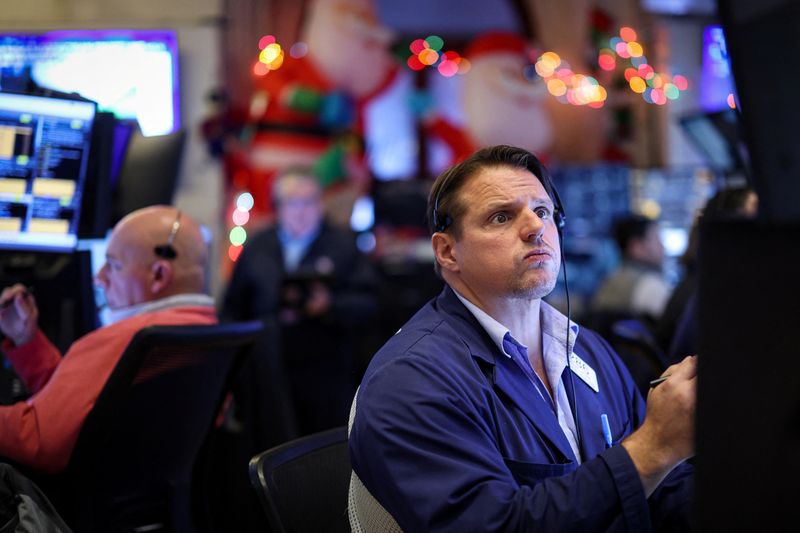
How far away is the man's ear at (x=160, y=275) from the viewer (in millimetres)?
2221

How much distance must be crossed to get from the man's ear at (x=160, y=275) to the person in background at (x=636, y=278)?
285cm

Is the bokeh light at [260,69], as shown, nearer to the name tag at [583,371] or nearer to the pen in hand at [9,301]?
the pen in hand at [9,301]

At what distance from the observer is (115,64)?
4672mm

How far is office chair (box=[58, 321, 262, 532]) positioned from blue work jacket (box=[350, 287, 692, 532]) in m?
0.58

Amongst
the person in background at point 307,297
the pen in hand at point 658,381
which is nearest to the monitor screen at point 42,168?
the pen in hand at point 658,381

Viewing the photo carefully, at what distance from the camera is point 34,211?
85.1 inches

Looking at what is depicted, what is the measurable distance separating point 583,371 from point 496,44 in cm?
534

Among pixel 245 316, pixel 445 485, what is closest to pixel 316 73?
pixel 245 316

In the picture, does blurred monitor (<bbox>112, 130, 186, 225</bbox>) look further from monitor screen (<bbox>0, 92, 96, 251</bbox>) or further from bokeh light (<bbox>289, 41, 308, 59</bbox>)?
bokeh light (<bbox>289, 41, 308, 59</bbox>)

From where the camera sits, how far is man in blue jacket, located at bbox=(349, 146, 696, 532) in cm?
123

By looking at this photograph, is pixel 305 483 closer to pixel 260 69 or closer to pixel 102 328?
pixel 102 328

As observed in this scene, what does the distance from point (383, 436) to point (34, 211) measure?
1.26m

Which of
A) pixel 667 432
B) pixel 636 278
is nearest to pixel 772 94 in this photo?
pixel 667 432

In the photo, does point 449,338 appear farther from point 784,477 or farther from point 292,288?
point 292,288
